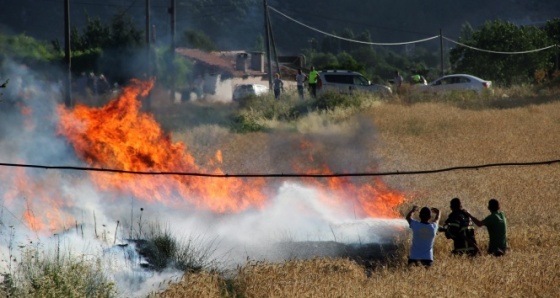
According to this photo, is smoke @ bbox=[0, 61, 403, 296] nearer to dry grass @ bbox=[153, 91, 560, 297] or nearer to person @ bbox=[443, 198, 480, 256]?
dry grass @ bbox=[153, 91, 560, 297]

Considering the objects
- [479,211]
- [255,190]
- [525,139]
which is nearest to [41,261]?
[255,190]

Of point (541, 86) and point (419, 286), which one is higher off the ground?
point (541, 86)

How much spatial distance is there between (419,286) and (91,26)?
219 ft

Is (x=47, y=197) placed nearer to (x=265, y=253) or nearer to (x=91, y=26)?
(x=265, y=253)

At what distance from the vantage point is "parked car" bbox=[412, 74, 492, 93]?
146ft

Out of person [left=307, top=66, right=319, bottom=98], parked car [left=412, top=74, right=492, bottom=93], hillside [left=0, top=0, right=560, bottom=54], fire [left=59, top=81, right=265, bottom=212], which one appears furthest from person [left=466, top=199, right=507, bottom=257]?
hillside [left=0, top=0, right=560, bottom=54]

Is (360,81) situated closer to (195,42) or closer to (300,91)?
(300,91)

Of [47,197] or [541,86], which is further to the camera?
[541,86]

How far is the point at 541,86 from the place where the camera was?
47938mm

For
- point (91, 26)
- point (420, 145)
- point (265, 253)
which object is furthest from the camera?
point (91, 26)

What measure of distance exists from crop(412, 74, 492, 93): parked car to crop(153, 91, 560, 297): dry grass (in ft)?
7.75

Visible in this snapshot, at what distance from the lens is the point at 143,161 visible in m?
17.9

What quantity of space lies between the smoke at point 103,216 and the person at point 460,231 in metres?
2.06

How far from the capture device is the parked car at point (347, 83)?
43.2 meters
